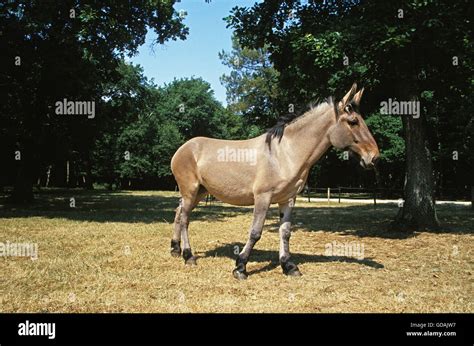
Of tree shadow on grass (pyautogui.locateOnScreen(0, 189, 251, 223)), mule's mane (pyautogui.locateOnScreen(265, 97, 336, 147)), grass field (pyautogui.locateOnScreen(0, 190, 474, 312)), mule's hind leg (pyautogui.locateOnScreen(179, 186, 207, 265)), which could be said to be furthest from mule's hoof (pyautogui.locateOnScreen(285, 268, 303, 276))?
tree shadow on grass (pyautogui.locateOnScreen(0, 189, 251, 223))

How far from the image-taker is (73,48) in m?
21.0

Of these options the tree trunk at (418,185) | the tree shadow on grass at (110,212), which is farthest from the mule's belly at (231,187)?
the tree shadow on grass at (110,212)

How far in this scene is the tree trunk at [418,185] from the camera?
49.7ft

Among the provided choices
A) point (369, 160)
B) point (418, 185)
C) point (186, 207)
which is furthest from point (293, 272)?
point (418, 185)

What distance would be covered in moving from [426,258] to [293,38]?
30.3ft

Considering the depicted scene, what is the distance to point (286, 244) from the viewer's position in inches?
334

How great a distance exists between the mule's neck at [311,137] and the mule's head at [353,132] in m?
0.17

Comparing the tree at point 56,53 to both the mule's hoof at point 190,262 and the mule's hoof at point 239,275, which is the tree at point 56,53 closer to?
the mule's hoof at point 190,262

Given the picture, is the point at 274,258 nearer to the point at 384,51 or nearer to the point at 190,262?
the point at 190,262

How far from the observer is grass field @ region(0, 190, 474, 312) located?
243 inches

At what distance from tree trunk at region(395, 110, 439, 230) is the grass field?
3.06 ft
